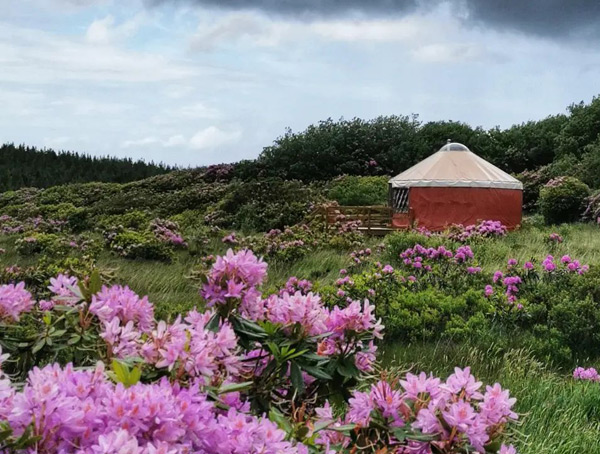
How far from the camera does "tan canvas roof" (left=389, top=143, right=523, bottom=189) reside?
19.1m

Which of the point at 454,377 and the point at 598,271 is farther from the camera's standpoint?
the point at 598,271

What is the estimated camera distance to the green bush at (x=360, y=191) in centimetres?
2411

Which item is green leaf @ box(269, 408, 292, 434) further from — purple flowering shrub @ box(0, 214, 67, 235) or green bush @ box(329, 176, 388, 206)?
green bush @ box(329, 176, 388, 206)

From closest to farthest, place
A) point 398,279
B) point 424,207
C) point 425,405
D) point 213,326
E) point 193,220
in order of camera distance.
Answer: point 425,405, point 213,326, point 398,279, point 424,207, point 193,220

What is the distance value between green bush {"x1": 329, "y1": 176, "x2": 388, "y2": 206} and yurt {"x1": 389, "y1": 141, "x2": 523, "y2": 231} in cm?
429

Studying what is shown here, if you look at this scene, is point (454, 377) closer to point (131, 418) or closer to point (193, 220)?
point (131, 418)

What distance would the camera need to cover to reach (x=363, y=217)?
1892 centimetres

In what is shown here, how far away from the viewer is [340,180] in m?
26.6

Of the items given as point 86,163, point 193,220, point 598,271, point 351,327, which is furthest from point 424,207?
point 86,163

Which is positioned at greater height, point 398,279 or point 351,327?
point 351,327

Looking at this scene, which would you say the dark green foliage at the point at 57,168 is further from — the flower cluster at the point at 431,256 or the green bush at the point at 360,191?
the flower cluster at the point at 431,256

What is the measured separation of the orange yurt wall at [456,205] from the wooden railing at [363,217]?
0.74 meters

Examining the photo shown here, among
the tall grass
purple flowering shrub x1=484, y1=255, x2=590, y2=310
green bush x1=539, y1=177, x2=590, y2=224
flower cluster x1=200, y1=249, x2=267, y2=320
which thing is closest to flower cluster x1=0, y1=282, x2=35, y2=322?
flower cluster x1=200, y1=249, x2=267, y2=320

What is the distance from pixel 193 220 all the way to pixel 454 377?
19131 mm
